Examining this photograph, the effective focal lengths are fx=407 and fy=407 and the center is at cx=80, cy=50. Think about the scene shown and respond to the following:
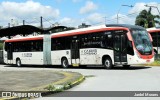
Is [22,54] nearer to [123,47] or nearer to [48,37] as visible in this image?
[48,37]

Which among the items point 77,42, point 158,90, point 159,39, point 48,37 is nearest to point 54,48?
point 48,37

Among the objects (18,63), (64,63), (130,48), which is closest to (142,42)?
(130,48)

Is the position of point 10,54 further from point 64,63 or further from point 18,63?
point 64,63

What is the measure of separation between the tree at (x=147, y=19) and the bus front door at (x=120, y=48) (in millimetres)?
50399

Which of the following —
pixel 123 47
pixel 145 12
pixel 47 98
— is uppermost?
pixel 145 12

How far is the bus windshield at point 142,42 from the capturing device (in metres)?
26.7

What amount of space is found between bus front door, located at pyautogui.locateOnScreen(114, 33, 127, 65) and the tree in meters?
50.4

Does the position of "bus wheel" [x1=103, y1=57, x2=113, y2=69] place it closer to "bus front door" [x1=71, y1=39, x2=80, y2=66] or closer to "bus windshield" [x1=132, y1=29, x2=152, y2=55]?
"bus windshield" [x1=132, y1=29, x2=152, y2=55]

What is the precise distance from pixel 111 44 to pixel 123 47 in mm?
1093

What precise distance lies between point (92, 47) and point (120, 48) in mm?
3054

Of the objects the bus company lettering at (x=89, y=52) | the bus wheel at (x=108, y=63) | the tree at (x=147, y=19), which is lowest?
the bus wheel at (x=108, y=63)

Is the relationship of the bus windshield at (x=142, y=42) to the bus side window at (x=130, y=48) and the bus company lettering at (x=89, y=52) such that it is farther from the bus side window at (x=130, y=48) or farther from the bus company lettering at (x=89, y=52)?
the bus company lettering at (x=89, y=52)

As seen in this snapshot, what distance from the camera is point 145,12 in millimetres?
79875

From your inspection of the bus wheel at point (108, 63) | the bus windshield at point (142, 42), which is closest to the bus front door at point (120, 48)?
the bus wheel at point (108, 63)
